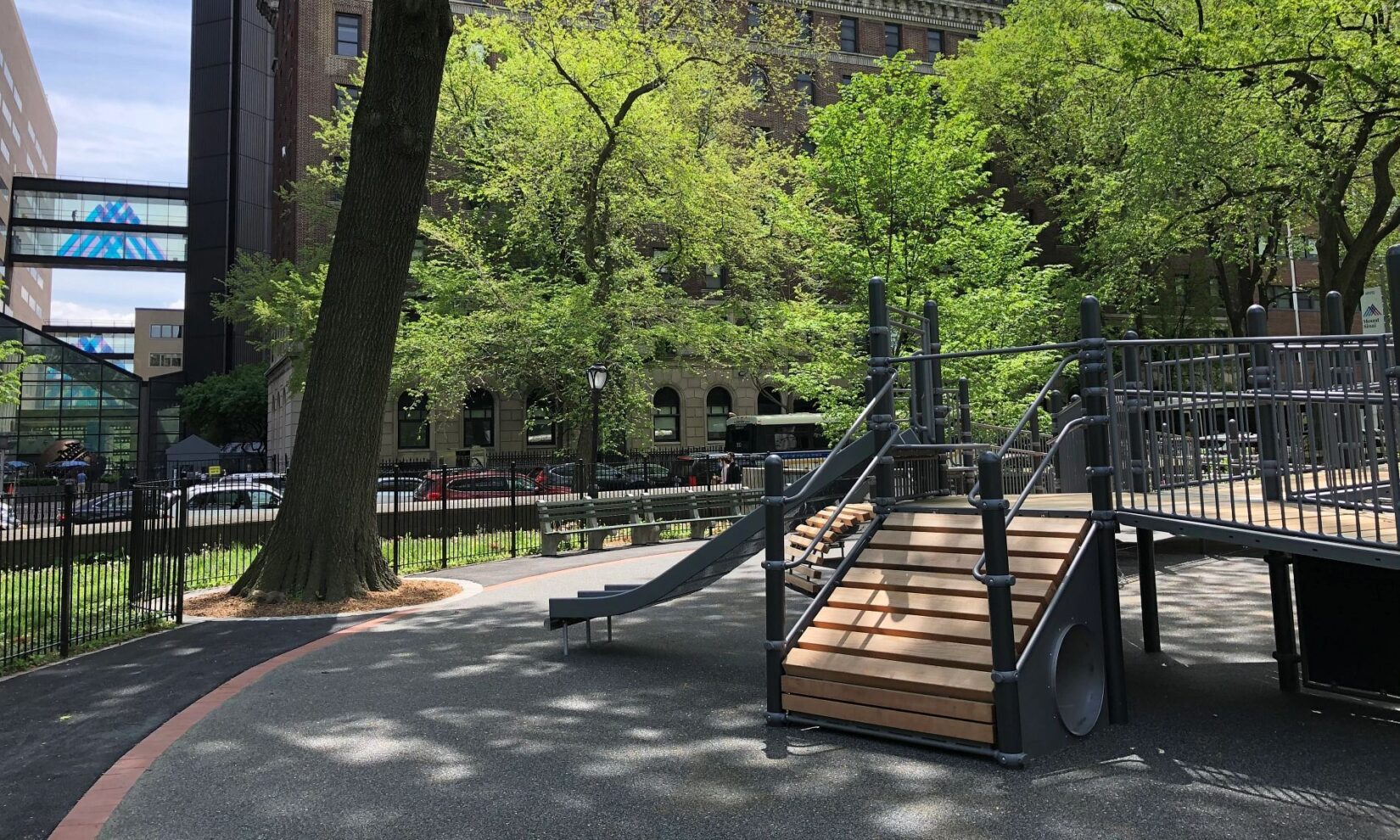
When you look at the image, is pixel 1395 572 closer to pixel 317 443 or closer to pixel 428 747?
pixel 428 747

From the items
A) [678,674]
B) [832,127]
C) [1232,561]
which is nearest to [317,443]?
[678,674]

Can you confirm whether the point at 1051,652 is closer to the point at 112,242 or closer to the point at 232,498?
the point at 232,498

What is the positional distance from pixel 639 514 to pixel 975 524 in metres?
13.2

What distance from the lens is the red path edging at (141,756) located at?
4516 mm

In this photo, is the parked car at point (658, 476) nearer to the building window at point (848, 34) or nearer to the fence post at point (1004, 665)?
the fence post at point (1004, 665)

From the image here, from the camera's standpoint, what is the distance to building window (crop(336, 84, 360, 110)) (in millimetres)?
34956

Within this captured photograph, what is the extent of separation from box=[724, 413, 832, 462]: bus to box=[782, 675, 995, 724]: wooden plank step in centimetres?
3379

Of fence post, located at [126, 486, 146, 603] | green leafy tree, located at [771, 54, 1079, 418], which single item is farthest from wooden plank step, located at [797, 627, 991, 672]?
green leafy tree, located at [771, 54, 1079, 418]

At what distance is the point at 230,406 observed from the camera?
6253cm

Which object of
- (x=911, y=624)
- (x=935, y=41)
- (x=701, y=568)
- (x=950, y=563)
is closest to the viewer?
(x=911, y=624)

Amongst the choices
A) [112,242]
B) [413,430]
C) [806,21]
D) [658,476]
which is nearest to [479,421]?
[413,430]

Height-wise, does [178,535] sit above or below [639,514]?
above

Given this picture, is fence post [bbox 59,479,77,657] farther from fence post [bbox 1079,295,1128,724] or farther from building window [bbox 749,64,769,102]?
building window [bbox 749,64,769,102]

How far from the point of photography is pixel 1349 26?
15.7m
